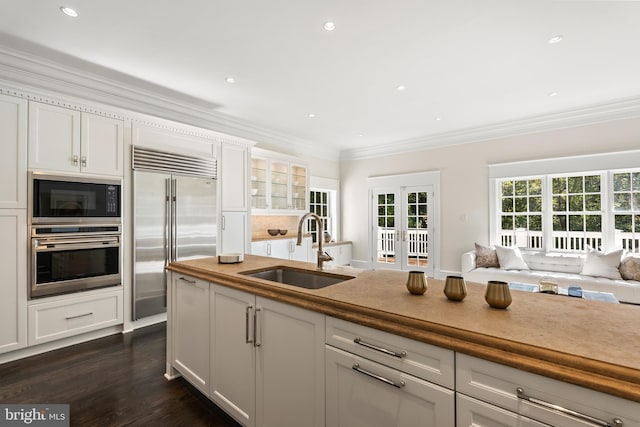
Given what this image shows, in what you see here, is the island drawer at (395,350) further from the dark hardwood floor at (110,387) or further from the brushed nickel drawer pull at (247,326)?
the dark hardwood floor at (110,387)

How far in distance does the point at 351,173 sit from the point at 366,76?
12.6 feet

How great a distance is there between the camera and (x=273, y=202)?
5492mm

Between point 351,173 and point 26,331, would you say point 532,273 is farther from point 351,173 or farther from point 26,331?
point 26,331

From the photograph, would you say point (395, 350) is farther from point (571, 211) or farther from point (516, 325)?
point (571, 211)

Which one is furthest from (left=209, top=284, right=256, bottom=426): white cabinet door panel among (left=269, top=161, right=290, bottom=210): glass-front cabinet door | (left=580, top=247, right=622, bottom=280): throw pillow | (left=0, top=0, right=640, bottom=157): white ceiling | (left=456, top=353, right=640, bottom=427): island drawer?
(left=580, top=247, right=622, bottom=280): throw pillow

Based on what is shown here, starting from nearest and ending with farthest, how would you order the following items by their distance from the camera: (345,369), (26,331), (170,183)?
(345,369), (26,331), (170,183)

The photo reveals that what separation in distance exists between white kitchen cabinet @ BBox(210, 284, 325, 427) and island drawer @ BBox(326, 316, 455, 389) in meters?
0.11

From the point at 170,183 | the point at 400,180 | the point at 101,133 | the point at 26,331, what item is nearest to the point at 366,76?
the point at 170,183

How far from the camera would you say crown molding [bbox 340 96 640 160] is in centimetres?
423

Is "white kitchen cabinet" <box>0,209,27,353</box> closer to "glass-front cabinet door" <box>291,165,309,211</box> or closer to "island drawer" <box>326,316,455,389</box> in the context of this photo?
"island drawer" <box>326,316,455,389</box>

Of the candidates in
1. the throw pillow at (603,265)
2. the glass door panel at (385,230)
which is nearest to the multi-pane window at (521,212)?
the throw pillow at (603,265)

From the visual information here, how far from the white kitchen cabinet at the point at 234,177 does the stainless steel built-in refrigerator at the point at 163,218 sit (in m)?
0.34

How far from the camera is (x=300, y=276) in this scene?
7.17ft
